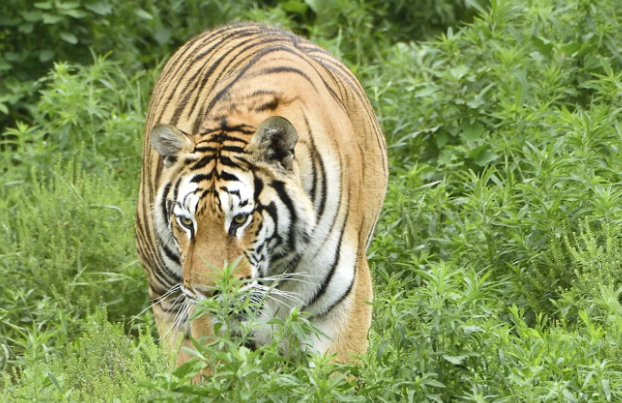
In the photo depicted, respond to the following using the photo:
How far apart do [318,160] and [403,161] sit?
208 cm

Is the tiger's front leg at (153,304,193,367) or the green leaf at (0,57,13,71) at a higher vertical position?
the green leaf at (0,57,13,71)

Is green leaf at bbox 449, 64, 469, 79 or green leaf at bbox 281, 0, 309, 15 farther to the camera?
green leaf at bbox 281, 0, 309, 15

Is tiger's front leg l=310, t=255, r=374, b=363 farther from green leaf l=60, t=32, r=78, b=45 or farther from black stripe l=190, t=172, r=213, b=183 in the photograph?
green leaf l=60, t=32, r=78, b=45

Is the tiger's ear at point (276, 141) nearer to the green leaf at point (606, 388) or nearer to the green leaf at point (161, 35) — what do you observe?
the green leaf at point (606, 388)

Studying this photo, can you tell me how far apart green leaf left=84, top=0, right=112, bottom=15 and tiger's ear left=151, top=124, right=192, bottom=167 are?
10.5 feet

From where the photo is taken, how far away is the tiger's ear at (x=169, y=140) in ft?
11.3

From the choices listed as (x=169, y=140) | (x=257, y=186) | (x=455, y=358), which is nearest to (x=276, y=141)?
(x=257, y=186)

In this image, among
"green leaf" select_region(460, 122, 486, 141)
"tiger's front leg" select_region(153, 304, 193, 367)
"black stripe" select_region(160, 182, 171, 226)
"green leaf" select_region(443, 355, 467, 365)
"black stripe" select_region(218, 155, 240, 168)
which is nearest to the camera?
"green leaf" select_region(443, 355, 467, 365)

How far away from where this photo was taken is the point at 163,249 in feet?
12.9

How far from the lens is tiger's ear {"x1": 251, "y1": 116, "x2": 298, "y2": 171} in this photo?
10.8ft

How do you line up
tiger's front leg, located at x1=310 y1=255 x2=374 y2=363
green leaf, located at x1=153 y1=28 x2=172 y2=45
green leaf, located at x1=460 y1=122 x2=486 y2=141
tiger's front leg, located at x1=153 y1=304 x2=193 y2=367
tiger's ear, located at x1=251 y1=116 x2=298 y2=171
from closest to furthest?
1. tiger's ear, located at x1=251 y1=116 x2=298 y2=171
2. tiger's front leg, located at x1=310 y1=255 x2=374 y2=363
3. tiger's front leg, located at x1=153 y1=304 x2=193 y2=367
4. green leaf, located at x1=460 y1=122 x2=486 y2=141
5. green leaf, located at x1=153 y1=28 x2=172 y2=45

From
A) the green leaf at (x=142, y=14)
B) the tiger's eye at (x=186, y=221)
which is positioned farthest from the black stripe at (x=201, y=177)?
the green leaf at (x=142, y=14)

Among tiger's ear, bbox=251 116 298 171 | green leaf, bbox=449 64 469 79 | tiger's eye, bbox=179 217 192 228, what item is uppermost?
tiger's ear, bbox=251 116 298 171

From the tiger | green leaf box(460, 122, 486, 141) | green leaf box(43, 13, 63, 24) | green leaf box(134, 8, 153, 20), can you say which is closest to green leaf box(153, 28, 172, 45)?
green leaf box(134, 8, 153, 20)
